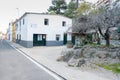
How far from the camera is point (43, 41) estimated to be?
3781cm

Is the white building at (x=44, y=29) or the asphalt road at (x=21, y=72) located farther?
the white building at (x=44, y=29)

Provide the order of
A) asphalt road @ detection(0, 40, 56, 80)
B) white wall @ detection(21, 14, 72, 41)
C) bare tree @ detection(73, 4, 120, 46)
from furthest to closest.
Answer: white wall @ detection(21, 14, 72, 41) < bare tree @ detection(73, 4, 120, 46) < asphalt road @ detection(0, 40, 56, 80)

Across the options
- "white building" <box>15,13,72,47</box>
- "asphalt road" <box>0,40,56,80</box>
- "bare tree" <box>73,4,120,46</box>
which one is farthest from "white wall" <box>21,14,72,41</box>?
"asphalt road" <box>0,40,56,80</box>

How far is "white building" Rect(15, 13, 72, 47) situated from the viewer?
117 feet

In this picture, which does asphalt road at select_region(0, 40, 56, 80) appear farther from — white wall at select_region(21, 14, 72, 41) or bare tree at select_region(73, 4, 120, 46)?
white wall at select_region(21, 14, 72, 41)

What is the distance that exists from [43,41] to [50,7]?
35.1 meters

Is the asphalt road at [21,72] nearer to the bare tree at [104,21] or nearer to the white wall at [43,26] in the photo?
the bare tree at [104,21]

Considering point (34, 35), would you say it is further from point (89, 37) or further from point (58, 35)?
point (89, 37)

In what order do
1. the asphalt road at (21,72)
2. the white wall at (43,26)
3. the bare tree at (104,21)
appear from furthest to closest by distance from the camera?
1. the white wall at (43,26)
2. the bare tree at (104,21)
3. the asphalt road at (21,72)

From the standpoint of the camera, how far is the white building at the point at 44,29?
35625mm

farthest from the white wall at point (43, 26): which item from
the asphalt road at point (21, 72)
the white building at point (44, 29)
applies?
the asphalt road at point (21, 72)

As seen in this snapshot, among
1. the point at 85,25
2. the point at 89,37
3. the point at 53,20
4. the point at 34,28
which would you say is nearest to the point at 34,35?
the point at 34,28

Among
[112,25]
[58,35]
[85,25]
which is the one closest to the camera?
[112,25]

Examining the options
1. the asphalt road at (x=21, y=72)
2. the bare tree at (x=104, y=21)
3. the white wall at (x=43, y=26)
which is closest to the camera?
the asphalt road at (x=21, y=72)
